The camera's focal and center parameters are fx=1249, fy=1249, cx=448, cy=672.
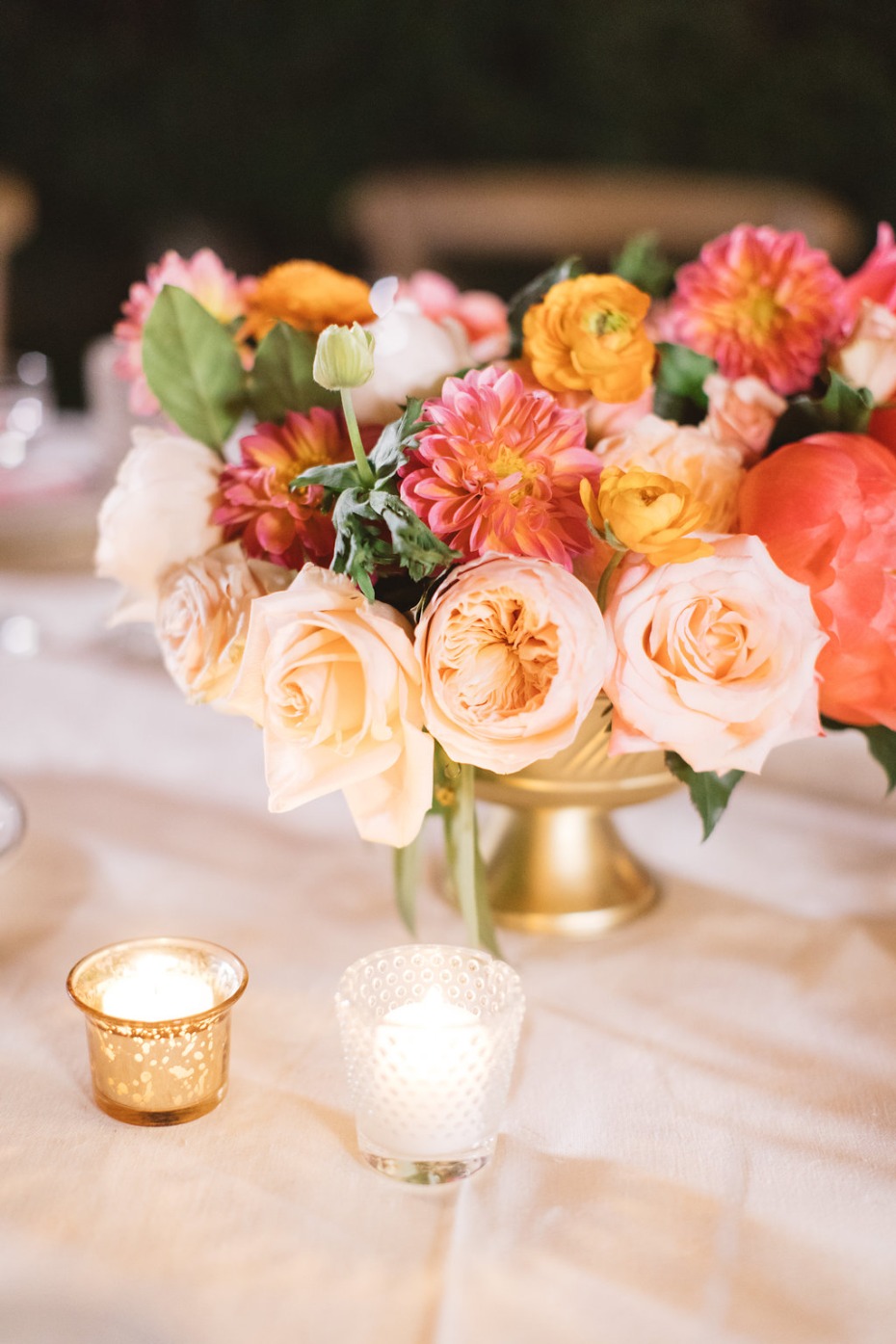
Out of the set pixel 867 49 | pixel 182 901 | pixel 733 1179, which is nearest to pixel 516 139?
pixel 867 49

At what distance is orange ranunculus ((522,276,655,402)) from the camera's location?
61cm

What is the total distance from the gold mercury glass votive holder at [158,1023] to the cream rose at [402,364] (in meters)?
0.29

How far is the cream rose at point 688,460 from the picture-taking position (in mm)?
615

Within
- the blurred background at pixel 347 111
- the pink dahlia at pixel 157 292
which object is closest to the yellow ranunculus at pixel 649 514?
the pink dahlia at pixel 157 292

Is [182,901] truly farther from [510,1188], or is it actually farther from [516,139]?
[516,139]

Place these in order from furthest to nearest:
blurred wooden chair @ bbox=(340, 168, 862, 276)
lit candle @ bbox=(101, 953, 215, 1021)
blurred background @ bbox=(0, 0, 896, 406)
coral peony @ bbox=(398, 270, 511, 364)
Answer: blurred background @ bbox=(0, 0, 896, 406) → blurred wooden chair @ bbox=(340, 168, 862, 276) → coral peony @ bbox=(398, 270, 511, 364) → lit candle @ bbox=(101, 953, 215, 1021)

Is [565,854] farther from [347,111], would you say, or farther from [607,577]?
[347,111]

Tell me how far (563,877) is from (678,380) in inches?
12.1

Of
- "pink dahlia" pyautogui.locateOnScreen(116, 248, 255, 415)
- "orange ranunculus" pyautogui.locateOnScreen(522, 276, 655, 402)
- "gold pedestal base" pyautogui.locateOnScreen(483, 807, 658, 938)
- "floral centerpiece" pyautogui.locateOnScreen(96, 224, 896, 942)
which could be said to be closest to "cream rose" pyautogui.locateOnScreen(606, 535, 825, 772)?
"floral centerpiece" pyautogui.locateOnScreen(96, 224, 896, 942)

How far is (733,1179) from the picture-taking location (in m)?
0.55

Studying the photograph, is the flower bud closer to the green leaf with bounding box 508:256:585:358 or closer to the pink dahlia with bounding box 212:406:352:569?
the pink dahlia with bounding box 212:406:352:569

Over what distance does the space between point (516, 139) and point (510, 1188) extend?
3.54m

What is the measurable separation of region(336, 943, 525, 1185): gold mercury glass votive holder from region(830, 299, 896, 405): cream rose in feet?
1.22

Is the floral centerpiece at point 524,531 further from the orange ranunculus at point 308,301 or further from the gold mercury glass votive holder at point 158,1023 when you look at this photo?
the gold mercury glass votive holder at point 158,1023
